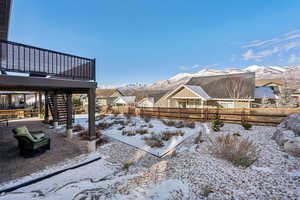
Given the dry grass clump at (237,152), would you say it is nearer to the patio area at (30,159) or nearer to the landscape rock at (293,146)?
the landscape rock at (293,146)

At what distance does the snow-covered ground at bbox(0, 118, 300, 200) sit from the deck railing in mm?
3164

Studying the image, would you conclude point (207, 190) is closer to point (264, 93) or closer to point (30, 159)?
point (30, 159)

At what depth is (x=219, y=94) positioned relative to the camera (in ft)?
46.7

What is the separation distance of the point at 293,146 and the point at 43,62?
8484 millimetres

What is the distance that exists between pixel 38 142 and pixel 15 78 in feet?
7.59

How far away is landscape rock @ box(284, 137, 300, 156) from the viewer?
164 inches

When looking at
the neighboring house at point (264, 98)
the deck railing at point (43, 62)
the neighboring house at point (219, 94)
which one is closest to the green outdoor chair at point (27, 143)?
the deck railing at point (43, 62)

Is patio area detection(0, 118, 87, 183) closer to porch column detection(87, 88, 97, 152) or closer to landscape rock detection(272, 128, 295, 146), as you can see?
porch column detection(87, 88, 97, 152)

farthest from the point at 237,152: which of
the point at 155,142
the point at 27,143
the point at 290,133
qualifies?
the point at 27,143

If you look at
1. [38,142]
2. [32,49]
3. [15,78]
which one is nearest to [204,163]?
[38,142]

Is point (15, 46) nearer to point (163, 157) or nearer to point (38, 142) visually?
point (38, 142)

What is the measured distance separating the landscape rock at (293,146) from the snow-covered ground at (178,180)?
20cm

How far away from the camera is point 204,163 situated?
407cm

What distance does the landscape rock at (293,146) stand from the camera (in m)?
4.15
